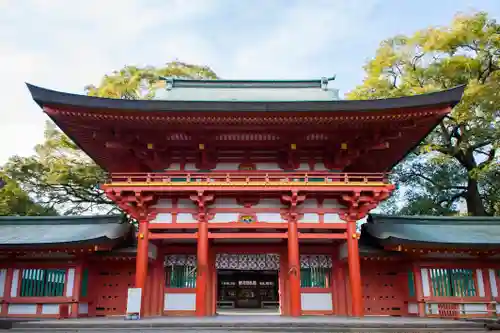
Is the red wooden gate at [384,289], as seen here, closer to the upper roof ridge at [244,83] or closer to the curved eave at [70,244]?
the upper roof ridge at [244,83]

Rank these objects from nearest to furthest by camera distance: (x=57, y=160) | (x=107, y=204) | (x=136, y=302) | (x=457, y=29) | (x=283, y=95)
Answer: (x=136, y=302) → (x=283, y=95) → (x=457, y=29) → (x=57, y=160) → (x=107, y=204)

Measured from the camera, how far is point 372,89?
2455 cm

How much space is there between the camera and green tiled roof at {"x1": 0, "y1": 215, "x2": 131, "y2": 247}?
45.3 feet

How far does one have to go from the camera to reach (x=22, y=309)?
44.5ft

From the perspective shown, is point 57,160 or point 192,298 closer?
point 192,298

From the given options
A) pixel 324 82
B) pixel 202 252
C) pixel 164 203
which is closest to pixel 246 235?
pixel 202 252

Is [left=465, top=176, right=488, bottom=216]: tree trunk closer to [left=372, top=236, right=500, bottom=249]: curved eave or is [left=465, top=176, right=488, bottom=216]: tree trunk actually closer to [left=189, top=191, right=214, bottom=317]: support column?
[left=372, top=236, right=500, bottom=249]: curved eave

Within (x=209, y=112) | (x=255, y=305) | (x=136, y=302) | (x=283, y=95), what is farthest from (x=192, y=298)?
(x=255, y=305)

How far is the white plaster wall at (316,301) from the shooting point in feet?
46.3

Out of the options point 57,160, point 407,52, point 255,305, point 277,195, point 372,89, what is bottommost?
point 255,305

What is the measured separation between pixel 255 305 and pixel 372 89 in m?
15.0

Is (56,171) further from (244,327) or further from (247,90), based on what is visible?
(244,327)

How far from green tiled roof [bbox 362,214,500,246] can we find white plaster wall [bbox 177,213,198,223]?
6.28 metres

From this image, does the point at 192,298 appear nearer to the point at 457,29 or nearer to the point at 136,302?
the point at 136,302
